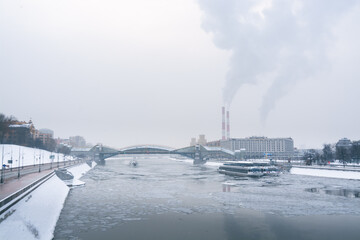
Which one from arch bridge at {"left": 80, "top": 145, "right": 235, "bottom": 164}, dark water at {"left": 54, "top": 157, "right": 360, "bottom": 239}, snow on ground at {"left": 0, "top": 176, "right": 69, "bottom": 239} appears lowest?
dark water at {"left": 54, "top": 157, "right": 360, "bottom": 239}

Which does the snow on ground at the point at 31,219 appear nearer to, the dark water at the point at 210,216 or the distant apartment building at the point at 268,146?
the dark water at the point at 210,216

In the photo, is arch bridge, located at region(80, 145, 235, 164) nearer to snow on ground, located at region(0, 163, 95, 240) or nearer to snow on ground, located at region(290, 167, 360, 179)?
snow on ground, located at region(290, 167, 360, 179)

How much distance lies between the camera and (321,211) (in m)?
27.1

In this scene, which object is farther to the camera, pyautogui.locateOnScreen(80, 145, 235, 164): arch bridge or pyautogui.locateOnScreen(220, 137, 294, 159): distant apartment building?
pyautogui.locateOnScreen(220, 137, 294, 159): distant apartment building

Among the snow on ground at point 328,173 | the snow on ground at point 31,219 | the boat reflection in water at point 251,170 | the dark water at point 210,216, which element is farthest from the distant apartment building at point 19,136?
the snow on ground at point 328,173

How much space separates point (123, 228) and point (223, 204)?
13673mm

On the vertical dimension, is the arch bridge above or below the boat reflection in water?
above

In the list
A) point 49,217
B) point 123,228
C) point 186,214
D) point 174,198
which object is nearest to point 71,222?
point 49,217

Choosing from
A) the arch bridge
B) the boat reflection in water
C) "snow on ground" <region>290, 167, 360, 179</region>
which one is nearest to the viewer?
"snow on ground" <region>290, 167, 360, 179</region>

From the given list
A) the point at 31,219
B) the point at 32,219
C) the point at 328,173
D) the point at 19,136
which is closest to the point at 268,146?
the point at 328,173

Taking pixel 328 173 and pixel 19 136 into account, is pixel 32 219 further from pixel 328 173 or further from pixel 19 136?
pixel 19 136

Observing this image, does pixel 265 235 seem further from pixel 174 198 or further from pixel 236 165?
pixel 236 165

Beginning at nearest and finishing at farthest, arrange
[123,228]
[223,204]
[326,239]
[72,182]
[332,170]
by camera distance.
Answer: [326,239] → [123,228] → [223,204] → [72,182] → [332,170]

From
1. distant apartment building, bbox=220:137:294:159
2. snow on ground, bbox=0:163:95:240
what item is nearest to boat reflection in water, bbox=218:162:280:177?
snow on ground, bbox=0:163:95:240
